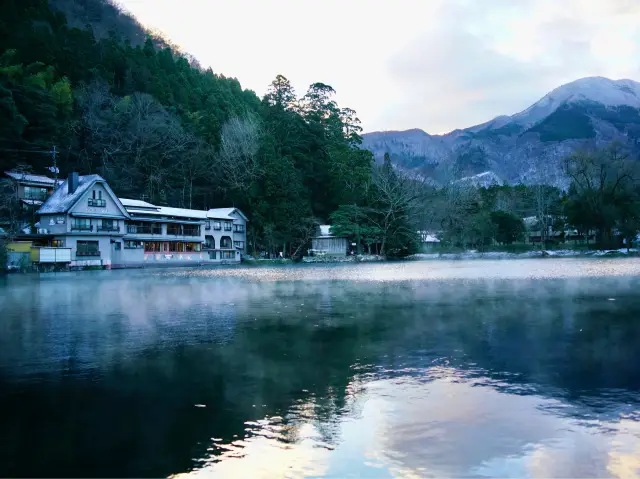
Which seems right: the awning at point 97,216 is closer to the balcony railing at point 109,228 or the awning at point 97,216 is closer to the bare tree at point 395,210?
the balcony railing at point 109,228

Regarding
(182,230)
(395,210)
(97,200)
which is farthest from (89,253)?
(395,210)

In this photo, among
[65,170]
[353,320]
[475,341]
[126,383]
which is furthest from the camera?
[65,170]

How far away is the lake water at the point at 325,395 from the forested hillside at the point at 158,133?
4941 cm

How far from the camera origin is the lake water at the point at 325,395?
5.97 meters

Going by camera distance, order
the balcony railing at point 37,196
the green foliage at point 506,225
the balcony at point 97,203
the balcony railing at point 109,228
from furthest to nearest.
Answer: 1. the green foliage at point 506,225
2. the balcony railing at point 37,196
3. the balcony railing at point 109,228
4. the balcony at point 97,203

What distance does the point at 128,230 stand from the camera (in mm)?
58969

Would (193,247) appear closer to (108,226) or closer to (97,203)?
(108,226)

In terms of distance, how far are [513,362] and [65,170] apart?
63.0m

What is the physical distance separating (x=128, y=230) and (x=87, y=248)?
750 centimetres

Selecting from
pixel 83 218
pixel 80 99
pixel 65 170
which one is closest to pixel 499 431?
pixel 83 218

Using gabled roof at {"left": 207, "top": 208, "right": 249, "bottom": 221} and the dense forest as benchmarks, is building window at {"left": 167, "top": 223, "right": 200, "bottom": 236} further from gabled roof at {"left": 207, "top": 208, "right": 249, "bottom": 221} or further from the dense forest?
the dense forest

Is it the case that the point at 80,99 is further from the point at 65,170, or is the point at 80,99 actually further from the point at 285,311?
the point at 285,311

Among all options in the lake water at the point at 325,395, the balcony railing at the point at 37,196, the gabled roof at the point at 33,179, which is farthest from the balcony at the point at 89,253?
the lake water at the point at 325,395

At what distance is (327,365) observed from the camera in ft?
33.9
